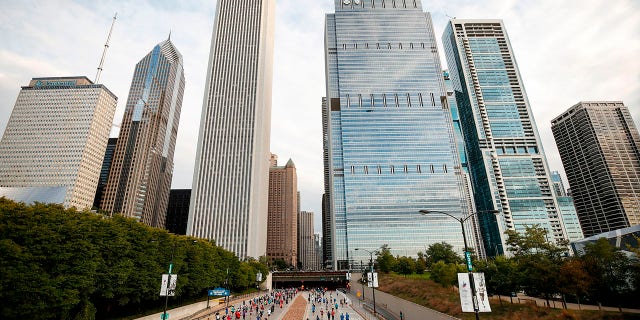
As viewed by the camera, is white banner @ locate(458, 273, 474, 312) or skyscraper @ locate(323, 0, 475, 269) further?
skyscraper @ locate(323, 0, 475, 269)

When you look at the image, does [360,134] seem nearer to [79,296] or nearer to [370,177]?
[370,177]

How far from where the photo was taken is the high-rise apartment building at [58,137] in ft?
501

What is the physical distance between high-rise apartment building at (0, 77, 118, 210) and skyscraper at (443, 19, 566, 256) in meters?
211

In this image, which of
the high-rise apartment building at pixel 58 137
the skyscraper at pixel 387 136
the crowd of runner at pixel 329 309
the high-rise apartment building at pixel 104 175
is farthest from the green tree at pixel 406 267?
the high-rise apartment building at pixel 104 175

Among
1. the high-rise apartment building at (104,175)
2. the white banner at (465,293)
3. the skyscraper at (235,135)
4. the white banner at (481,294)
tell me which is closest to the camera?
the white banner at (481,294)

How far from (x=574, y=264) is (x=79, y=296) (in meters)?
52.1

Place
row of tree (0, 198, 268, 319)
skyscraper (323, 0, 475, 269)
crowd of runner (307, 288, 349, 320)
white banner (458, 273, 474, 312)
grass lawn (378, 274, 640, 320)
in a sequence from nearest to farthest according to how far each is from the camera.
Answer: white banner (458, 273, 474, 312) → row of tree (0, 198, 268, 319) → grass lawn (378, 274, 640, 320) → crowd of runner (307, 288, 349, 320) → skyscraper (323, 0, 475, 269)

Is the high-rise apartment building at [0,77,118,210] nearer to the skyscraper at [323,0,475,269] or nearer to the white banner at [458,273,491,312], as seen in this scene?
the skyscraper at [323,0,475,269]

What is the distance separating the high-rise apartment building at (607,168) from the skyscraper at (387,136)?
105916mm

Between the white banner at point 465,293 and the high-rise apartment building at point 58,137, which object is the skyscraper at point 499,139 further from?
the high-rise apartment building at point 58,137

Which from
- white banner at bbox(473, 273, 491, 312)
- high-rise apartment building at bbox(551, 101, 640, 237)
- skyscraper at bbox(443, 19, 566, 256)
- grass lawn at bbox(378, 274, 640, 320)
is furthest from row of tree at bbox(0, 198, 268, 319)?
high-rise apartment building at bbox(551, 101, 640, 237)

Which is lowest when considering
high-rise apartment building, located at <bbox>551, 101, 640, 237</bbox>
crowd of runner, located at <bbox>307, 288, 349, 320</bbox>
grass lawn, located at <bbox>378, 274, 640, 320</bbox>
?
crowd of runner, located at <bbox>307, 288, 349, 320</bbox>

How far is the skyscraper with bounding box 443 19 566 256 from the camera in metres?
160

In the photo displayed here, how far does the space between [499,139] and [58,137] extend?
237106 mm
